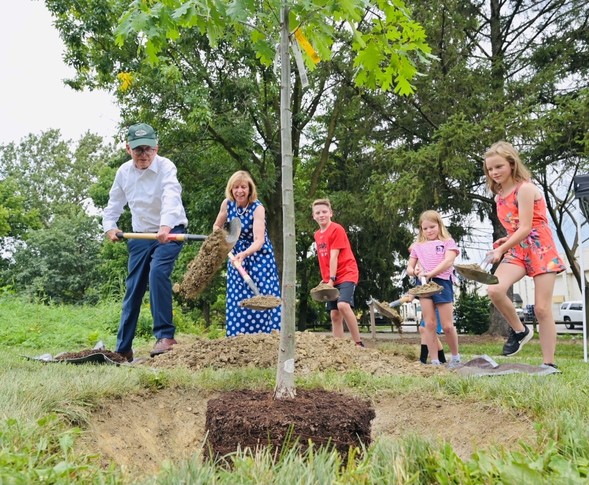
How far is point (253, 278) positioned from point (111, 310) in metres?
6.52

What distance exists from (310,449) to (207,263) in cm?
346

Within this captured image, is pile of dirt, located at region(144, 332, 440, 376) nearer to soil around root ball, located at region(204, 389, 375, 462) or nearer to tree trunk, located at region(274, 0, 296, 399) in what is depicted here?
tree trunk, located at region(274, 0, 296, 399)

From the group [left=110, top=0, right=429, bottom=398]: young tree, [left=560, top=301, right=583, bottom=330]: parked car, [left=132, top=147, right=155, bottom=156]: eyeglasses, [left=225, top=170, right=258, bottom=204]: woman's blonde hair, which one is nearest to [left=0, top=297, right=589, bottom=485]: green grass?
[left=110, top=0, right=429, bottom=398]: young tree

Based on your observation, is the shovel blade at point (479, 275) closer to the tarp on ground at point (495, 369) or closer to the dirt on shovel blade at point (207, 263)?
the tarp on ground at point (495, 369)

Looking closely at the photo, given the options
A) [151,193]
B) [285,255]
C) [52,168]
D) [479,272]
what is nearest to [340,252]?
[151,193]

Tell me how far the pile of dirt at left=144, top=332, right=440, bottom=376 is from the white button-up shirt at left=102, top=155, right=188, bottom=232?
3.72ft

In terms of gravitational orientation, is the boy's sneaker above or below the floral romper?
below

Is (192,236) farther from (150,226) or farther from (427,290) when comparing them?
(427,290)

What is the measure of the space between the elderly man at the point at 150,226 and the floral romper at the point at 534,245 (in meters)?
2.74

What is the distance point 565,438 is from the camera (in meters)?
1.97

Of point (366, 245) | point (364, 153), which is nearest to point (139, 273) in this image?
point (364, 153)

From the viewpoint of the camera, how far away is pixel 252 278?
5.69 metres

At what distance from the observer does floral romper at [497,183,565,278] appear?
4.29 m

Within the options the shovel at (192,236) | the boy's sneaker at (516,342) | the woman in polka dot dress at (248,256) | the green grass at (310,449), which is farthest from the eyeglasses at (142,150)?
the boy's sneaker at (516,342)
